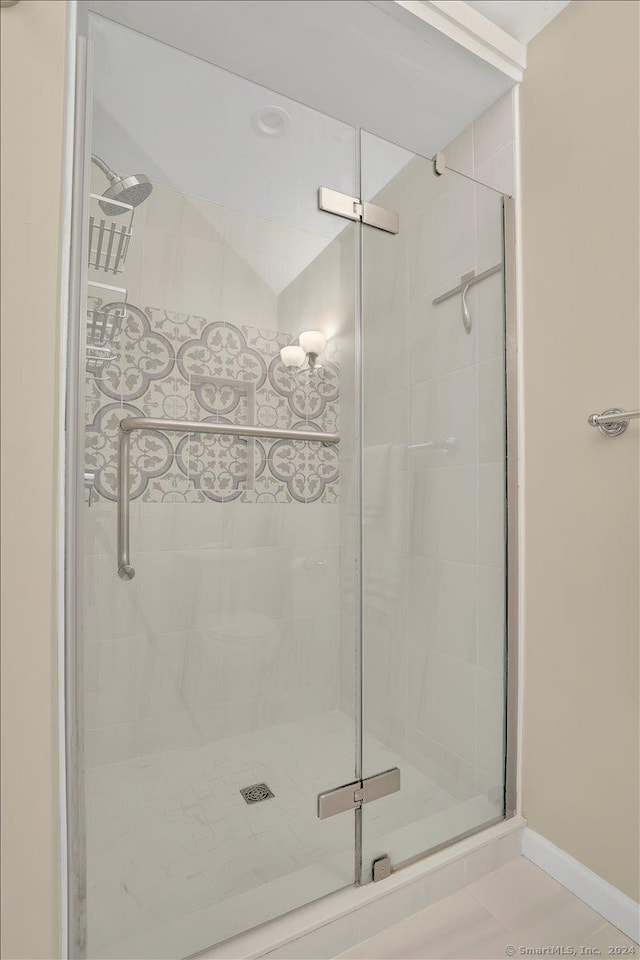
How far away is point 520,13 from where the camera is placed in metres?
1.33

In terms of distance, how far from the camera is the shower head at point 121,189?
3.01 ft

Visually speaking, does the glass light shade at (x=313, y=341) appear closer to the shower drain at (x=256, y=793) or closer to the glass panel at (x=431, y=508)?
the glass panel at (x=431, y=508)

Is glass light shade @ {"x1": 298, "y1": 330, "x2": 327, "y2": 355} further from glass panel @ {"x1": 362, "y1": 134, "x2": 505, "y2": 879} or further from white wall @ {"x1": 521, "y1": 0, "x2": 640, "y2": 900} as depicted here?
white wall @ {"x1": 521, "y1": 0, "x2": 640, "y2": 900}

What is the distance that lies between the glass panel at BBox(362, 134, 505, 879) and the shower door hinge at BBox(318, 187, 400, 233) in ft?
0.07

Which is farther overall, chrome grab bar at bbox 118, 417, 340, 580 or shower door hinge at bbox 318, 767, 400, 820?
shower door hinge at bbox 318, 767, 400, 820

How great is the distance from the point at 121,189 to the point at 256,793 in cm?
123

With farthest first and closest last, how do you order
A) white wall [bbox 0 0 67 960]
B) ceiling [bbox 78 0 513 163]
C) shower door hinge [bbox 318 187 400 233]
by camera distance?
ceiling [bbox 78 0 513 163] < shower door hinge [bbox 318 187 400 233] < white wall [bbox 0 0 67 960]

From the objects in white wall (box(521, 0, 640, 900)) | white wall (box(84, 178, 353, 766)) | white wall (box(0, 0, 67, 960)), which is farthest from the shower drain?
white wall (box(521, 0, 640, 900))

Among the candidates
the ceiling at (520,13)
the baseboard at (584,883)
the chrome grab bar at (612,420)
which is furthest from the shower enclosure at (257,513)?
the ceiling at (520,13)

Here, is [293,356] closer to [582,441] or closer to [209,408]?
[209,408]

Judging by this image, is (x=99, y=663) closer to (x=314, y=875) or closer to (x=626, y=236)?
(x=314, y=875)

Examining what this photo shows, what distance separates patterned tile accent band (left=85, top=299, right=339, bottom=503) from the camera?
0.94m

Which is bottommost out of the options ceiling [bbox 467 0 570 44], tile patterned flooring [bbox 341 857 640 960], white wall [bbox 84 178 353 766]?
tile patterned flooring [bbox 341 857 640 960]

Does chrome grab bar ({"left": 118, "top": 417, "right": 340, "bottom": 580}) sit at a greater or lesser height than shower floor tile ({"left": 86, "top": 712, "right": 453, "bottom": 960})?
greater
